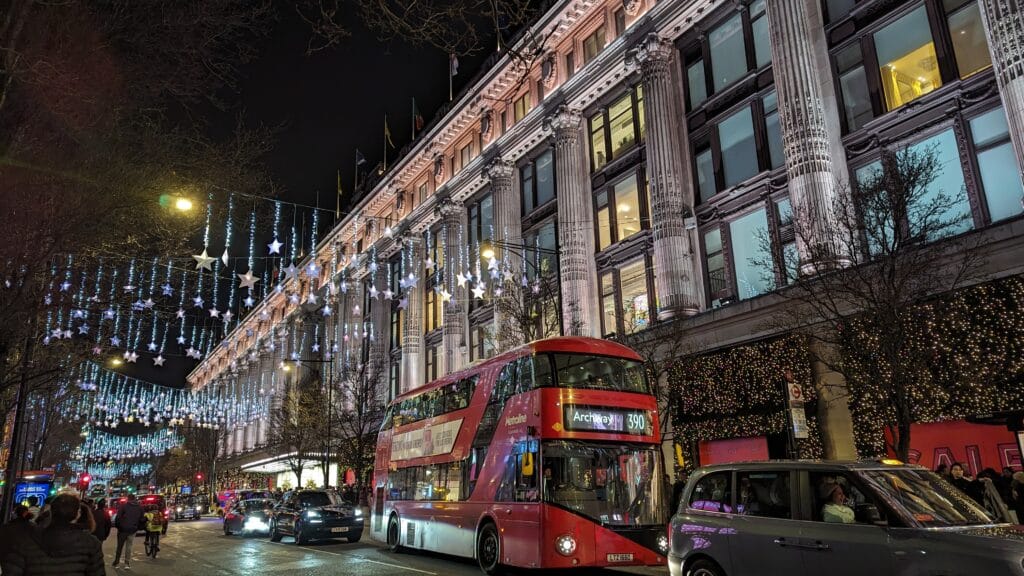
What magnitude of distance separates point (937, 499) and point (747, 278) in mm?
15693

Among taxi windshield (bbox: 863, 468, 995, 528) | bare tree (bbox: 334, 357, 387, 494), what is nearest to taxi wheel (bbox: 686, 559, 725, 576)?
taxi windshield (bbox: 863, 468, 995, 528)

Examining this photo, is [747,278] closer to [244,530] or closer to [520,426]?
[520,426]

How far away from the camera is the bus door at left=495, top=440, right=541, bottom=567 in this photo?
11688 millimetres

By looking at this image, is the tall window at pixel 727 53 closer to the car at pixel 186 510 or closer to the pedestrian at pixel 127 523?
the pedestrian at pixel 127 523

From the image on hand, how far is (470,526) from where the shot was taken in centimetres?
1416

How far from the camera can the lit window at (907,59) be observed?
17.6 m

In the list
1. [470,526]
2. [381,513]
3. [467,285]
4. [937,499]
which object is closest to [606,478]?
[470,526]

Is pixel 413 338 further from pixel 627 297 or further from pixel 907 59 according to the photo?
pixel 907 59

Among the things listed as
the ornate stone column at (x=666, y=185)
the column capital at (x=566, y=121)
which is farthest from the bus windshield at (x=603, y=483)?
the column capital at (x=566, y=121)

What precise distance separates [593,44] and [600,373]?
21.6m

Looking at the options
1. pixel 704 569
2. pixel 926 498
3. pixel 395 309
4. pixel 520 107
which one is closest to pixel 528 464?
pixel 704 569

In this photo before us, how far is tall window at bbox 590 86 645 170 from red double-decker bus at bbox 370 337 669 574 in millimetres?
16112

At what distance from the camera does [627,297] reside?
27109mm

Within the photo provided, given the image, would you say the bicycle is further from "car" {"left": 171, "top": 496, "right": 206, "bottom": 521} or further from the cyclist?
"car" {"left": 171, "top": 496, "right": 206, "bottom": 521}
